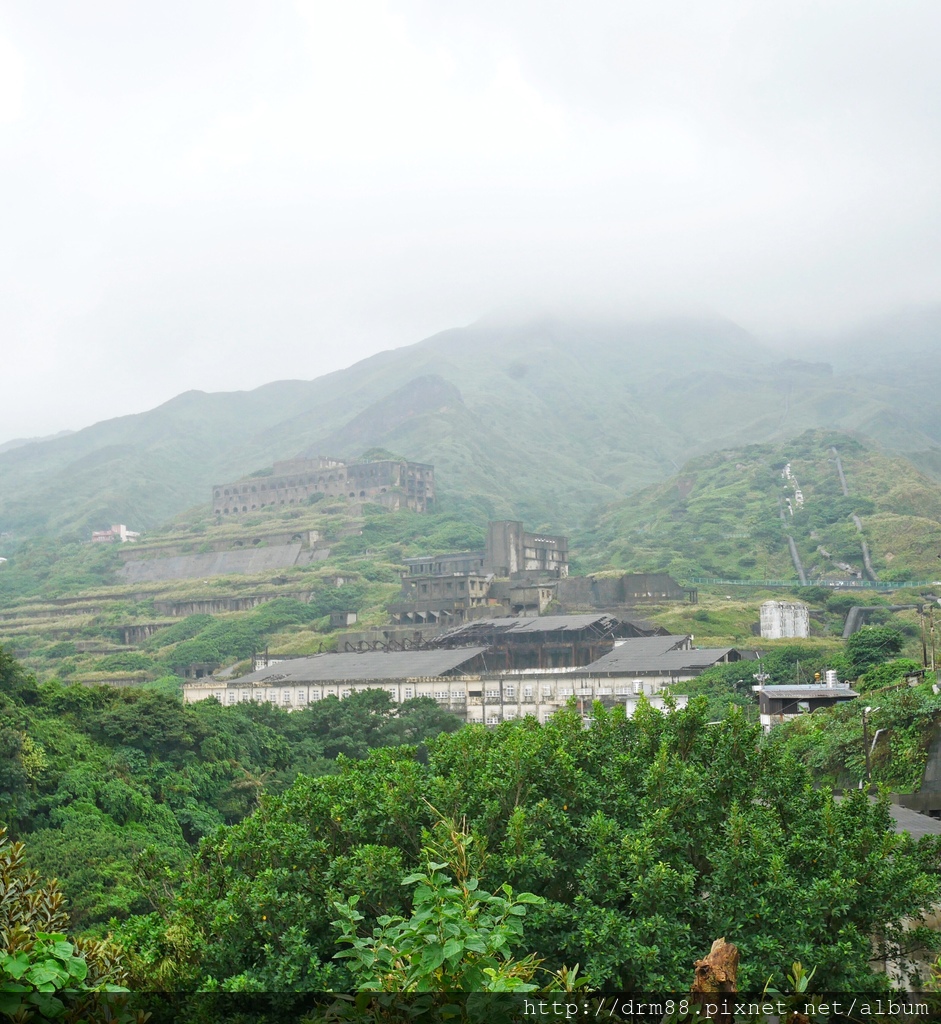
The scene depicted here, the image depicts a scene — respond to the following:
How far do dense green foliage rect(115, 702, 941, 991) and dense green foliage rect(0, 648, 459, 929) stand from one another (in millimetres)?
12735

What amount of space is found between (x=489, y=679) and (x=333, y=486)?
7785 cm

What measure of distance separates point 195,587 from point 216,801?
239 feet

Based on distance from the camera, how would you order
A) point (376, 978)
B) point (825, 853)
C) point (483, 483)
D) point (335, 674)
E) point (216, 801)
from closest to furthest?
point (376, 978) → point (825, 853) → point (216, 801) → point (335, 674) → point (483, 483)

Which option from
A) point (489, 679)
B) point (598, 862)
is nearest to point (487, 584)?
point (489, 679)

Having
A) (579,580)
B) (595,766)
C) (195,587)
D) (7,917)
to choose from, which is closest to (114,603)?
(195,587)

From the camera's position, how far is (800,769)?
652 inches

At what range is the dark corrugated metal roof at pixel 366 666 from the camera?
63781 millimetres

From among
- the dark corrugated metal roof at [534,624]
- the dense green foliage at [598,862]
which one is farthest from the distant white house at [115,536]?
the dense green foliage at [598,862]

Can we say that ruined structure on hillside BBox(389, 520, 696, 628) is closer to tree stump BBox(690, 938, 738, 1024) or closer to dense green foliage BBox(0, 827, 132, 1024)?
dense green foliage BBox(0, 827, 132, 1024)

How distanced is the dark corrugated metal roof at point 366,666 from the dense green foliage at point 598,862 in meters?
45.5

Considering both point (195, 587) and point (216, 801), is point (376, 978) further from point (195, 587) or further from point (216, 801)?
point (195, 587)

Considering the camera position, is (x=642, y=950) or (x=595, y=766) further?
(x=595, y=766)

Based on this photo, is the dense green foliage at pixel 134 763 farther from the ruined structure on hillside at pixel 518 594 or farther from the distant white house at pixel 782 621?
the ruined structure on hillside at pixel 518 594

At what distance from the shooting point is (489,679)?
62.5 meters
